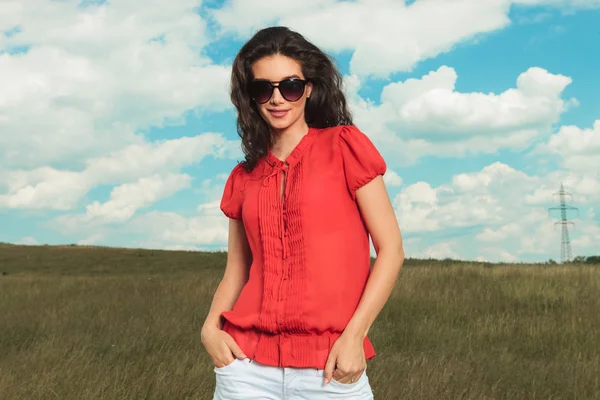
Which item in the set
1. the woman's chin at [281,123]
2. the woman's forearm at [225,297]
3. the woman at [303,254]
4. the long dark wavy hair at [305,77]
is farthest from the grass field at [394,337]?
the woman's chin at [281,123]

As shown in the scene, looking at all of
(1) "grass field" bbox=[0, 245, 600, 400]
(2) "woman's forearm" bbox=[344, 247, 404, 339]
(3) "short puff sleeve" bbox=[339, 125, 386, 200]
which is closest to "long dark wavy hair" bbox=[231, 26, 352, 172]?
(3) "short puff sleeve" bbox=[339, 125, 386, 200]

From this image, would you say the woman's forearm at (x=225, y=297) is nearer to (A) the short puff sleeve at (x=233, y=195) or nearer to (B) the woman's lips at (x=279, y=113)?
(A) the short puff sleeve at (x=233, y=195)

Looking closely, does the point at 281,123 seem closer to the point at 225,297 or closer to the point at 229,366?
the point at 225,297

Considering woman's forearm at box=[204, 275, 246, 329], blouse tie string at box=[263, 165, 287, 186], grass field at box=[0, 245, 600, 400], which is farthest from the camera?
grass field at box=[0, 245, 600, 400]

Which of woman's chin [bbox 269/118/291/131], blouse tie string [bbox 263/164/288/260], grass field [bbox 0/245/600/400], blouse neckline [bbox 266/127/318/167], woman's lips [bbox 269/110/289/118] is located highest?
woman's lips [bbox 269/110/289/118]

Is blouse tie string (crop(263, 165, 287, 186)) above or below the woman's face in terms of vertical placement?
below

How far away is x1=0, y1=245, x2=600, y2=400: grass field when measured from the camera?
5516mm

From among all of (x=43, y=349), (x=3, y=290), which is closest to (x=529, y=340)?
(x=43, y=349)

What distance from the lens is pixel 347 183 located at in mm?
2395

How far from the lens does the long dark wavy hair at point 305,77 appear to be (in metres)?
2.62

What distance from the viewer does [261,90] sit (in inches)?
104

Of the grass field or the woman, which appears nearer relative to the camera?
the woman

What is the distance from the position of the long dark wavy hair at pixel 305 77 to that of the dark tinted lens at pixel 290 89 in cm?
9

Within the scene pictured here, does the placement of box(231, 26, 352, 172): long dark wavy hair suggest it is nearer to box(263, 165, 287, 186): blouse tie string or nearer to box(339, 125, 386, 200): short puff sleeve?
box(263, 165, 287, 186): blouse tie string
